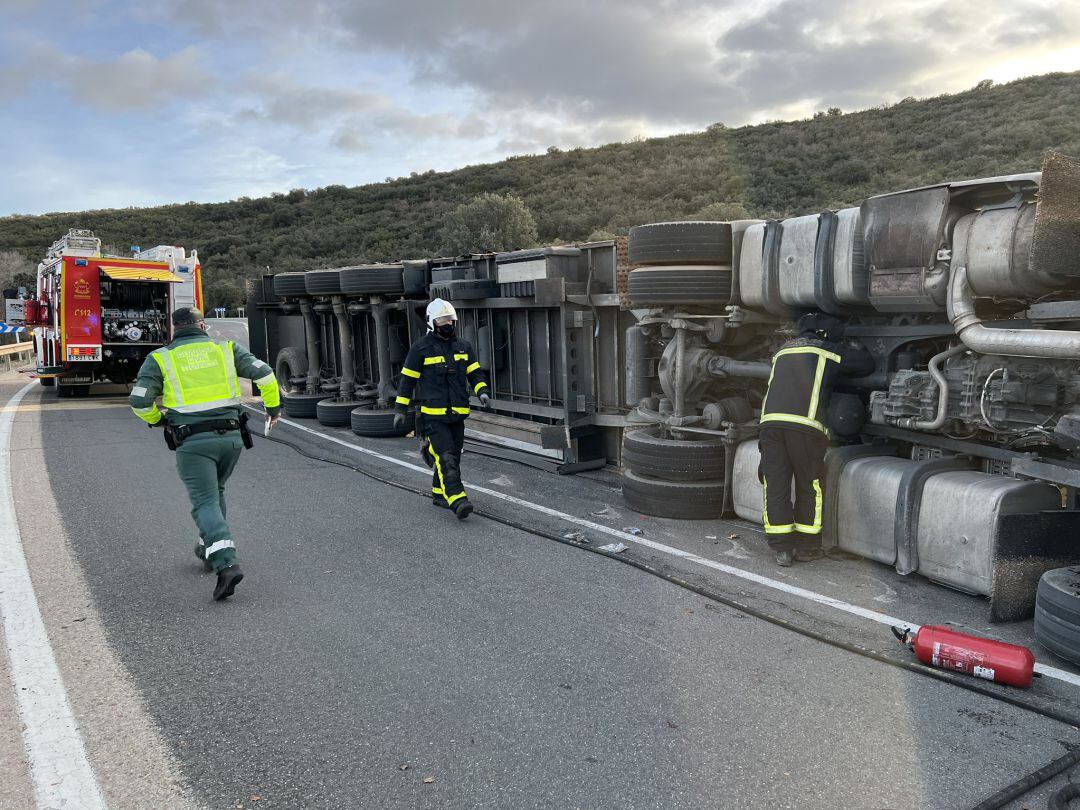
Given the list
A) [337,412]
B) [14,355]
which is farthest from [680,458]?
[14,355]

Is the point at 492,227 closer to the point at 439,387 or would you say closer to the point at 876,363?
the point at 439,387

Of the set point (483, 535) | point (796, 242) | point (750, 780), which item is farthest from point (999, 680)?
point (483, 535)

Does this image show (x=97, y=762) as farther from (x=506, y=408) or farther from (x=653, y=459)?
(x=506, y=408)

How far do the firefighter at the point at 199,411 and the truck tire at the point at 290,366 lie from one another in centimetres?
846

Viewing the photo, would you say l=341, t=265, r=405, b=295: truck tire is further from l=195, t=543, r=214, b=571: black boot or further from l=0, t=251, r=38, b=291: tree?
l=0, t=251, r=38, b=291: tree

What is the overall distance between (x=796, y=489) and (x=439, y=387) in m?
3.23

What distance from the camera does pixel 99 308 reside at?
16578 mm

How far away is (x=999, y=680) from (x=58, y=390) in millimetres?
18746

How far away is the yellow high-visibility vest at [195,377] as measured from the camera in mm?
5031

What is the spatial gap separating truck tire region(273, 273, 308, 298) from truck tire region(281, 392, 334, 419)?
1635 millimetres

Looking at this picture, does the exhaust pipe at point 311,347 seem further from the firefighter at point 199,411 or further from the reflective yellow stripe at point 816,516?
the reflective yellow stripe at point 816,516

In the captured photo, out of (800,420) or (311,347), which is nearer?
(800,420)

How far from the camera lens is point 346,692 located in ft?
11.7

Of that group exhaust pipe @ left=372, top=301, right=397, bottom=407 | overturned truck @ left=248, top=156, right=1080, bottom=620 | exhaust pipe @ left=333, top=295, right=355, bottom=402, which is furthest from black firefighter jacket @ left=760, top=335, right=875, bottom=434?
exhaust pipe @ left=333, top=295, right=355, bottom=402
